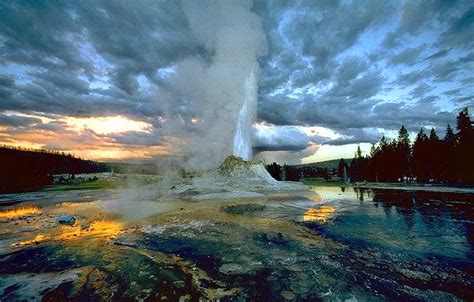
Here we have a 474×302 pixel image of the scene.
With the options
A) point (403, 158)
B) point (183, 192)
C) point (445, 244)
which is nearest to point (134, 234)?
point (445, 244)

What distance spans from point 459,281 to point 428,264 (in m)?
1.41

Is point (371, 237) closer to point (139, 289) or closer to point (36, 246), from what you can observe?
point (139, 289)

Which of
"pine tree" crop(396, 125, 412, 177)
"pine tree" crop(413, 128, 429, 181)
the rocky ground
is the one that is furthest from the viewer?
"pine tree" crop(396, 125, 412, 177)

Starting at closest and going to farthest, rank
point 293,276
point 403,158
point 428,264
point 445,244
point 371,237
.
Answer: point 293,276
point 428,264
point 445,244
point 371,237
point 403,158

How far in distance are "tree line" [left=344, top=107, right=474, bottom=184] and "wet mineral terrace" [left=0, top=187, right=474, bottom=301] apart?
1616 inches

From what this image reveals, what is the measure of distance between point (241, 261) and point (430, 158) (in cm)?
6260

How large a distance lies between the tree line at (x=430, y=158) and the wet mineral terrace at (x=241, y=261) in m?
41.1

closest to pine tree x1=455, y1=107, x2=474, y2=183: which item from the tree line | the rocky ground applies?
the tree line

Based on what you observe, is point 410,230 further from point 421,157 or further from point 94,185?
point 94,185

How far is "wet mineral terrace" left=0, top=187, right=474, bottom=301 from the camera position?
24.1 feet

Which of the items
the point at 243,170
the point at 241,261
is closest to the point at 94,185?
the point at 243,170

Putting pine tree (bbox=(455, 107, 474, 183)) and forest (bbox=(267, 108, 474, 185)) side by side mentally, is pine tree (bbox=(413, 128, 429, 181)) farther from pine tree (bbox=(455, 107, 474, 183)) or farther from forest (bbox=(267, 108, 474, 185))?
pine tree (bbox=(455, 107, 474, 183))

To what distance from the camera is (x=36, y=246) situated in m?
12.2

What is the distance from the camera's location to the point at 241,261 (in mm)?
9773
